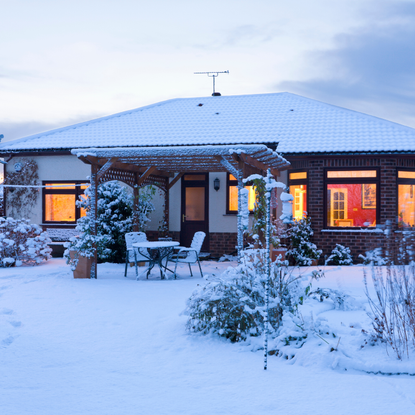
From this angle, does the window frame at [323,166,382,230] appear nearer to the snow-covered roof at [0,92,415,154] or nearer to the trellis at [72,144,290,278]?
the snow-covered roof at [0,92,415,154]

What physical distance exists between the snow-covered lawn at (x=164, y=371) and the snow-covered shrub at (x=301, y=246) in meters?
4.42

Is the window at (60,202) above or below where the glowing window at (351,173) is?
below

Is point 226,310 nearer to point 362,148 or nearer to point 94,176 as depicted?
point 94,176

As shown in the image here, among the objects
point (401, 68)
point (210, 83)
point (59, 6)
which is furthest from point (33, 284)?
point (210, 83)

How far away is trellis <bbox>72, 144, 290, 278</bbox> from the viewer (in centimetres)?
803

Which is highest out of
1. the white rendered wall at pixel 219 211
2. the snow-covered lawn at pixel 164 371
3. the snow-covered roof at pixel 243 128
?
the snow-covered roof at pixel 243 128

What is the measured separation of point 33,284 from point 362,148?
24.7 ft

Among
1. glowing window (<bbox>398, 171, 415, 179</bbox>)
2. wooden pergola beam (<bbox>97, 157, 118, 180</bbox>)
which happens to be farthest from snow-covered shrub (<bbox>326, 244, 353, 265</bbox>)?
wooden pergola beam (<bbox>97, 157, 118, 180</bbox>)

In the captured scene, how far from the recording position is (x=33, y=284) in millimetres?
8070

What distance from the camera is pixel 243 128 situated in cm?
1284

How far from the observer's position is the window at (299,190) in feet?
37.8

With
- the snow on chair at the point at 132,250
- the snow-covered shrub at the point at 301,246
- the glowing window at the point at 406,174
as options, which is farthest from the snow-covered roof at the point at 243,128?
the snow on chair at the point at 132,250

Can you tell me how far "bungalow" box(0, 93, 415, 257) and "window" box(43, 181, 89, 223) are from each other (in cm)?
3

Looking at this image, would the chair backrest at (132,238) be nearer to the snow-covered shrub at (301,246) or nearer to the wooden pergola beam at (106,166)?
the wooden pergola beam at (106,166)
